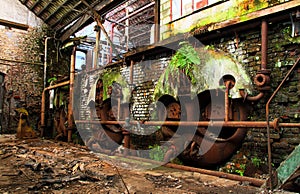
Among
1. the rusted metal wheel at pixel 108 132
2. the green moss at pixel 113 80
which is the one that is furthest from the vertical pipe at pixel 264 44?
the rusted metal wheel at pixel 108 132

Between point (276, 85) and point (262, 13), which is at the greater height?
point (262, 13)

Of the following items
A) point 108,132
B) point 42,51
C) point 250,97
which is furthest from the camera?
point 42,51

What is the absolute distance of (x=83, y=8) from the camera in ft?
30.8

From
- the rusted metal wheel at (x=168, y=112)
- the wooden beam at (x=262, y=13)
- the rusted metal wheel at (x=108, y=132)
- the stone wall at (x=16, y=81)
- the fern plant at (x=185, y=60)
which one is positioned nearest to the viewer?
the wooden beam at (x=262, y=13)

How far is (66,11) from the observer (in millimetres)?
10156

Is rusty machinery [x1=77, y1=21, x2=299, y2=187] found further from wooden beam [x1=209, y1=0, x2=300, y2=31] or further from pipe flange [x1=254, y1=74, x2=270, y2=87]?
wooden beam [x1=209, y1=0, x2=300, y2=31]

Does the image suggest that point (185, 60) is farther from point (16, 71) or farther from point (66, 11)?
point (16, 71)

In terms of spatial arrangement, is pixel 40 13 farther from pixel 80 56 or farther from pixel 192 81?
pixel 192 81

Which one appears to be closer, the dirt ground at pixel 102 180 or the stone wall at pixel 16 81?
the dirt ground at pixel 102 180

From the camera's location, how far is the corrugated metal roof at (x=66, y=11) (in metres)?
8.71

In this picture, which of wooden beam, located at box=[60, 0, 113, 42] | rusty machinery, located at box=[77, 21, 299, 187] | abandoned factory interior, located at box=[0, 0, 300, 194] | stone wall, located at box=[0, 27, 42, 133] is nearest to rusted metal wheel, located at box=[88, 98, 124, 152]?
abandoned factory interior, located at box=[0, 0, 300, 194]

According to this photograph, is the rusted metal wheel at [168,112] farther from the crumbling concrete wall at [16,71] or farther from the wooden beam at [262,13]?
the crumbling concrete wall at [16,71]

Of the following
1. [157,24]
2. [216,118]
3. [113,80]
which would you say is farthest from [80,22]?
[216,118]

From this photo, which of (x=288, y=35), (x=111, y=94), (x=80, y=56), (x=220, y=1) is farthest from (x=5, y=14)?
(x=288, y=35)
